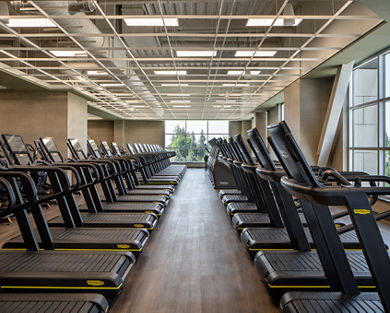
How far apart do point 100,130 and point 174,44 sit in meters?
12.4

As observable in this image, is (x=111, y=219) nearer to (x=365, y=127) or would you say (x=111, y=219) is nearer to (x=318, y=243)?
(x=318, y=243)

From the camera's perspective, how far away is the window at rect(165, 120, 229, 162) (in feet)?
75.0

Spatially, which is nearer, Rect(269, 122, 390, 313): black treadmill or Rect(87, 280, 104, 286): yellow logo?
Rect(269, 122, 390, 313): black treadmill

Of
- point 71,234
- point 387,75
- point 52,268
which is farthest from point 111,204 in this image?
point 387,75

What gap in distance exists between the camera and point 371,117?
728 centimetres

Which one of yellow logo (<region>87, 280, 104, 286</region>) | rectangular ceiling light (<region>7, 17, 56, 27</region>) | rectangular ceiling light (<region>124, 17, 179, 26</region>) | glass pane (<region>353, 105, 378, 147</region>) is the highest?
rectangular ceiling light (<region>124, 17, 179, 26</region>)

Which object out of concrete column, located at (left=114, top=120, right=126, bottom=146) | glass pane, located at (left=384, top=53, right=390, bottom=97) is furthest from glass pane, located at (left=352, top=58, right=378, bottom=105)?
concrete column, located at (left=114, top=120, right=126, bottom=146)

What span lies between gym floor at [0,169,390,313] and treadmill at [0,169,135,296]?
0.22 metres

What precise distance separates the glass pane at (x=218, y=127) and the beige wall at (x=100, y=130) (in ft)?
22.2

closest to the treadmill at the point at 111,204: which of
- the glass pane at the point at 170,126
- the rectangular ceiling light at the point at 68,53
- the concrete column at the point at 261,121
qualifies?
the rectangular ceiling light at the point at 68,53

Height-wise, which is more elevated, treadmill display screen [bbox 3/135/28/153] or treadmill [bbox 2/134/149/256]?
treadmill display screen [bbox 3/135/28/153]

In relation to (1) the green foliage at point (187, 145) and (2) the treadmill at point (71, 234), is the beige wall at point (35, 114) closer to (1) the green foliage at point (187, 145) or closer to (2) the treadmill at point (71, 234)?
(2) the treadmill at point (71, 234)

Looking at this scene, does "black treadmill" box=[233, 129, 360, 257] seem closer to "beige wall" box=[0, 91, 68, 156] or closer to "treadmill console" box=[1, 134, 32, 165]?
"treadmill console" box=[1, 134, 32, 165]

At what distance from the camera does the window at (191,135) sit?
75.0 feet
